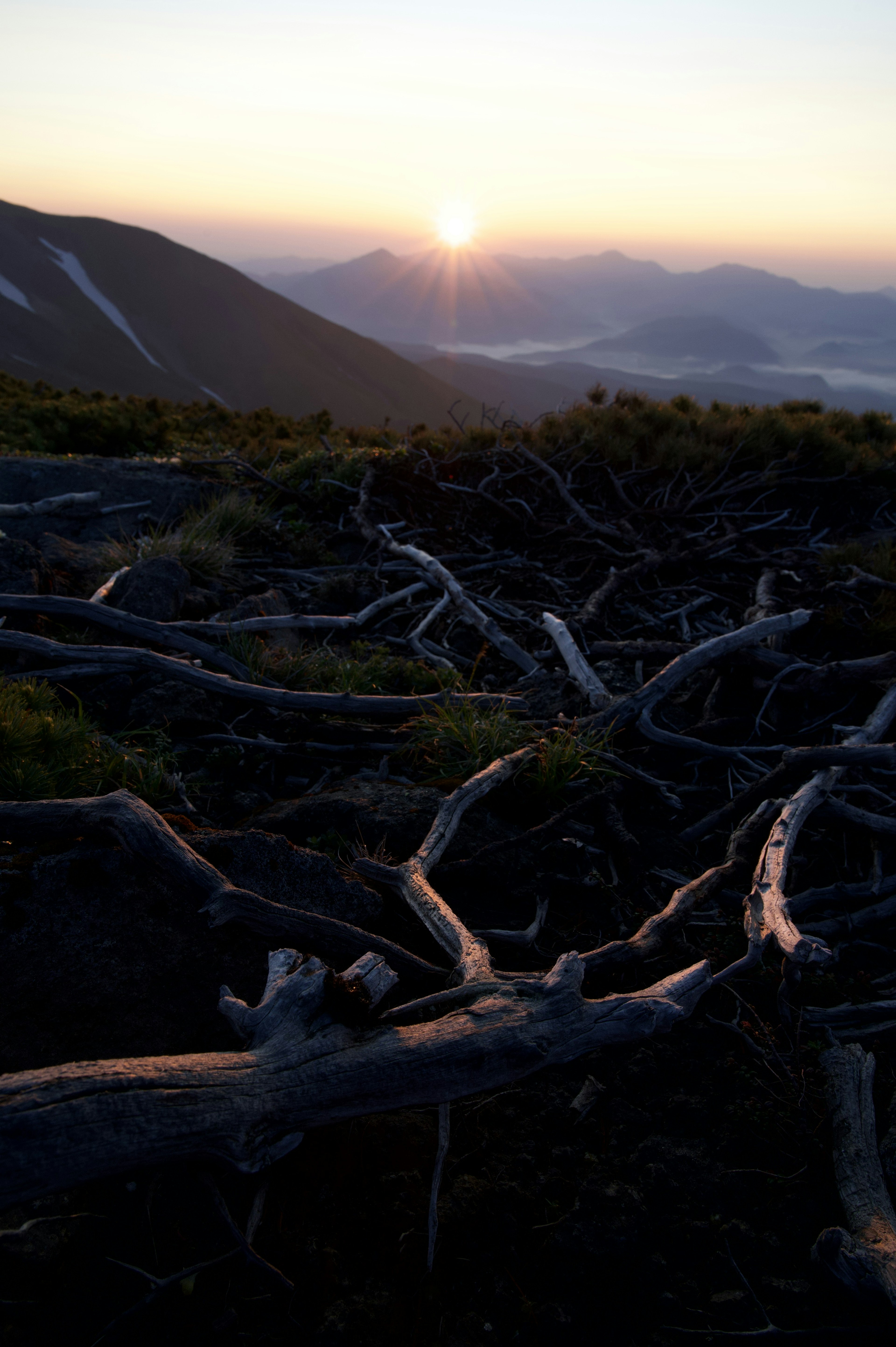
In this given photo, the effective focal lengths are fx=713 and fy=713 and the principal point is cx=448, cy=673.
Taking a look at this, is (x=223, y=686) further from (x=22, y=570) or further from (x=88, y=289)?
(x=88, y=289)

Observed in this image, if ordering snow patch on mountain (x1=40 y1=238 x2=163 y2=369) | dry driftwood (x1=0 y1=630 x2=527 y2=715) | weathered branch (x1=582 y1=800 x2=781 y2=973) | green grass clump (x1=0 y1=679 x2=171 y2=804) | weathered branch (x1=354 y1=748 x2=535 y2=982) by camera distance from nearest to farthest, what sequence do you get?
1. weathered branch (x1=354 y1=748 x2=535 y2=982)
2. weathered branch (x1=582 y1=800 x2=781 y2=973)
3. green grass clump (x1=0 y1=679 x2=171 y2=804)
4. dry driftwood (x1=0 y1=630 x2=527 y2=715)
5. snow patch on mountain (x1=40 y1=238 x2=163 y2=369)

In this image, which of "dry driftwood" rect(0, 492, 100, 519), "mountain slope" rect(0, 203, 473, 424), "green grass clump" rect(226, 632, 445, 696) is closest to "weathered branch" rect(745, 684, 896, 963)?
"green grass clump" rect(226, 632, 445, 696)

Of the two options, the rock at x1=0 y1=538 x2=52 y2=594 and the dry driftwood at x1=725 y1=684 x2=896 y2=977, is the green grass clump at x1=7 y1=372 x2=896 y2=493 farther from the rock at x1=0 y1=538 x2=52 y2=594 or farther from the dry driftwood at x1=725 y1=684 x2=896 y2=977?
the dry driftwood at x1=725 y1=684 x2=896 y2=977

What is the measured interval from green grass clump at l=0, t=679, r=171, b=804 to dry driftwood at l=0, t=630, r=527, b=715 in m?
0.54

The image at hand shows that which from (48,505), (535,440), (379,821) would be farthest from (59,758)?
(535,440)

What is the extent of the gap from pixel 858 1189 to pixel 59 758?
356 centimetres

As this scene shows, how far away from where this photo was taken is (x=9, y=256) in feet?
532

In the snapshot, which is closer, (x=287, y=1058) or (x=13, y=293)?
(x=287, y=1058)

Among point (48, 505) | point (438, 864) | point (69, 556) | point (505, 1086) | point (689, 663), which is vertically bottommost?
point (505, 1086)

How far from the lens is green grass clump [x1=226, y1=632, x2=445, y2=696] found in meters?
4.77

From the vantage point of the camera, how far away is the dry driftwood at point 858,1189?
1837 millimetres

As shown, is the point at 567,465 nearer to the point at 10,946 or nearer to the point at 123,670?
the point at 123,670

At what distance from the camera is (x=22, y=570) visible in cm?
561

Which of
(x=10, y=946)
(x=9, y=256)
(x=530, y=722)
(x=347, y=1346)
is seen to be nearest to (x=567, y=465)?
(x=530, y=722)
